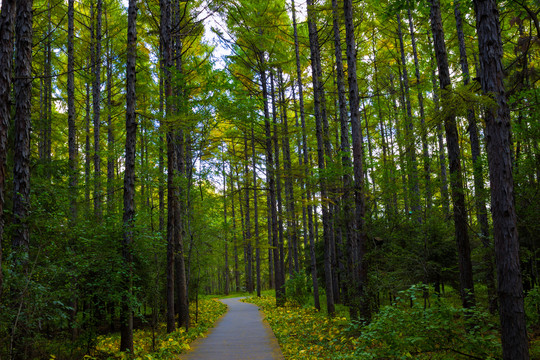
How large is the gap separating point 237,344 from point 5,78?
7.44 meters

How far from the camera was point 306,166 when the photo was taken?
1320 cm

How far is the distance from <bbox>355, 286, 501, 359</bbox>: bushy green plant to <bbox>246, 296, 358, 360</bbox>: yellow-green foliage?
1.95 feet

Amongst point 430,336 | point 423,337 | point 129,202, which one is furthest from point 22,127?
point 430,336

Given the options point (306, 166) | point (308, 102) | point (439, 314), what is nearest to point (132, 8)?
point (306, 166)

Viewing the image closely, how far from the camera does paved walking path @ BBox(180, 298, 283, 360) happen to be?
7414mm

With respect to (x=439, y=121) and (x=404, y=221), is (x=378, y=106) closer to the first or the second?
(x=404, y=221)

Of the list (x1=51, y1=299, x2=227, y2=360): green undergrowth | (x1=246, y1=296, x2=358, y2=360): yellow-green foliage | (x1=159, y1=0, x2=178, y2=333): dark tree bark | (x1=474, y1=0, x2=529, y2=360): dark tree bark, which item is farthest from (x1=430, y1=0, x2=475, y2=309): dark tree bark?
(x1=159, y1=0, x2=178, y2=333): dark tree bark

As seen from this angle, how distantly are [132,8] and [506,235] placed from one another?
9.62m

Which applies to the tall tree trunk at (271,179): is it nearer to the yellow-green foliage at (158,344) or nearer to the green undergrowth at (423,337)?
the yellow-green foliage at (158,344)

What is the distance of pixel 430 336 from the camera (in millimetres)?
5938

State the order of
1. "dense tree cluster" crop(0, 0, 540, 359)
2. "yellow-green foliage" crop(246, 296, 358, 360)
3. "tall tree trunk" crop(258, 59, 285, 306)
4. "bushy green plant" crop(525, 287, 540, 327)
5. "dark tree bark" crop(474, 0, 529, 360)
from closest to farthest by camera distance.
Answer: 1. "dark tree bark" crop(474, 0, 529, 360)
2. "dense tree cluster" crop(0, 0, 540, 359)
3. "bushy green plant" crop(525, 287, 540, 327)
4. "yellow-green foliage" crop(246, 296, 358, 360)
5. "tall tree trunk" crop(258, 59, 285, 306)

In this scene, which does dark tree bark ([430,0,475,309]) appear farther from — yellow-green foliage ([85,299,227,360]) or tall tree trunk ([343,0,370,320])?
yellow-green foliage ([85,299,227,360])

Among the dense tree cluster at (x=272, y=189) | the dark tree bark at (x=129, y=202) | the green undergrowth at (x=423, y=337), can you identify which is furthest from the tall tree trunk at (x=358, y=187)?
the dark tree bark at (x=129, y=202)

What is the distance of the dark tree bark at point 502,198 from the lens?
4809 mm
